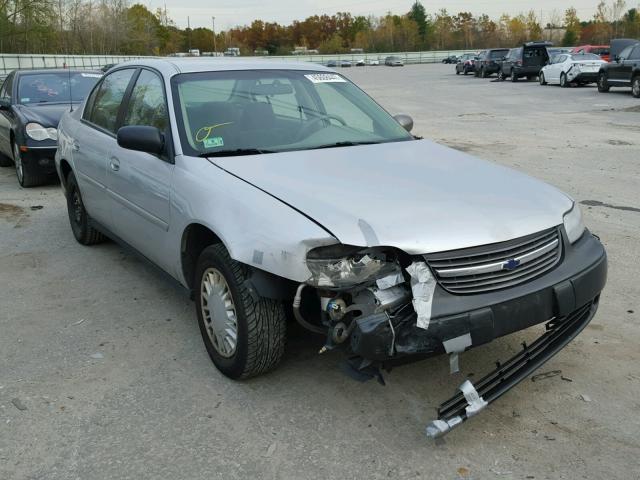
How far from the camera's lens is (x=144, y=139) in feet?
12.8

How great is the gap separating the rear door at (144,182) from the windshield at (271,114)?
19 centimetres

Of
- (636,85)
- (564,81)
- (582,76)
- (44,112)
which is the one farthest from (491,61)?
(44,112)

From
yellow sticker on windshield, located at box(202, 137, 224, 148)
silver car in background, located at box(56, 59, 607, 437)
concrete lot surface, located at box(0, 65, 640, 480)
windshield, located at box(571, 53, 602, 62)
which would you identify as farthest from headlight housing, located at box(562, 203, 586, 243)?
windshield, located at box(571, 53, 602, 62)

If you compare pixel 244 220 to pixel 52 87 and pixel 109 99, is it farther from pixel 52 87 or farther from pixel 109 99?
pixel 52 87

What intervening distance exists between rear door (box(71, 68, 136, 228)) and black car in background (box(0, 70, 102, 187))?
316cm

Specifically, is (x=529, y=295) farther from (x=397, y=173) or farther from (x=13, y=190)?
(x=13, y=190)

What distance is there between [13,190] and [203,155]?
597cm

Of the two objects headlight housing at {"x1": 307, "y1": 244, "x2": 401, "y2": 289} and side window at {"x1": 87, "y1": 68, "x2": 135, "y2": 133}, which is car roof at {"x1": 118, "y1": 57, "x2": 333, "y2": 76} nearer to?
side window at {"x1": 87, "y1": 68, "x2": 135, "y2": 133}

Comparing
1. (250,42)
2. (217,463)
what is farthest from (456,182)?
(250,42)

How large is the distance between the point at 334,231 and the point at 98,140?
287 cm

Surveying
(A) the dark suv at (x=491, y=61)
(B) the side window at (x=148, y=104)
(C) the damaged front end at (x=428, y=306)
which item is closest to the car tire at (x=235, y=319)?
(C) the damaged front end at (x=428, y=306)

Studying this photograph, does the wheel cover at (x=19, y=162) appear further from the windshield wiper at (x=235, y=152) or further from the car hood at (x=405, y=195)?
the car hood at (x=405, y=195)

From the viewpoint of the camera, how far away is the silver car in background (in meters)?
2.91

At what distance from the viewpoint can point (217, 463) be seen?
2887 mm
